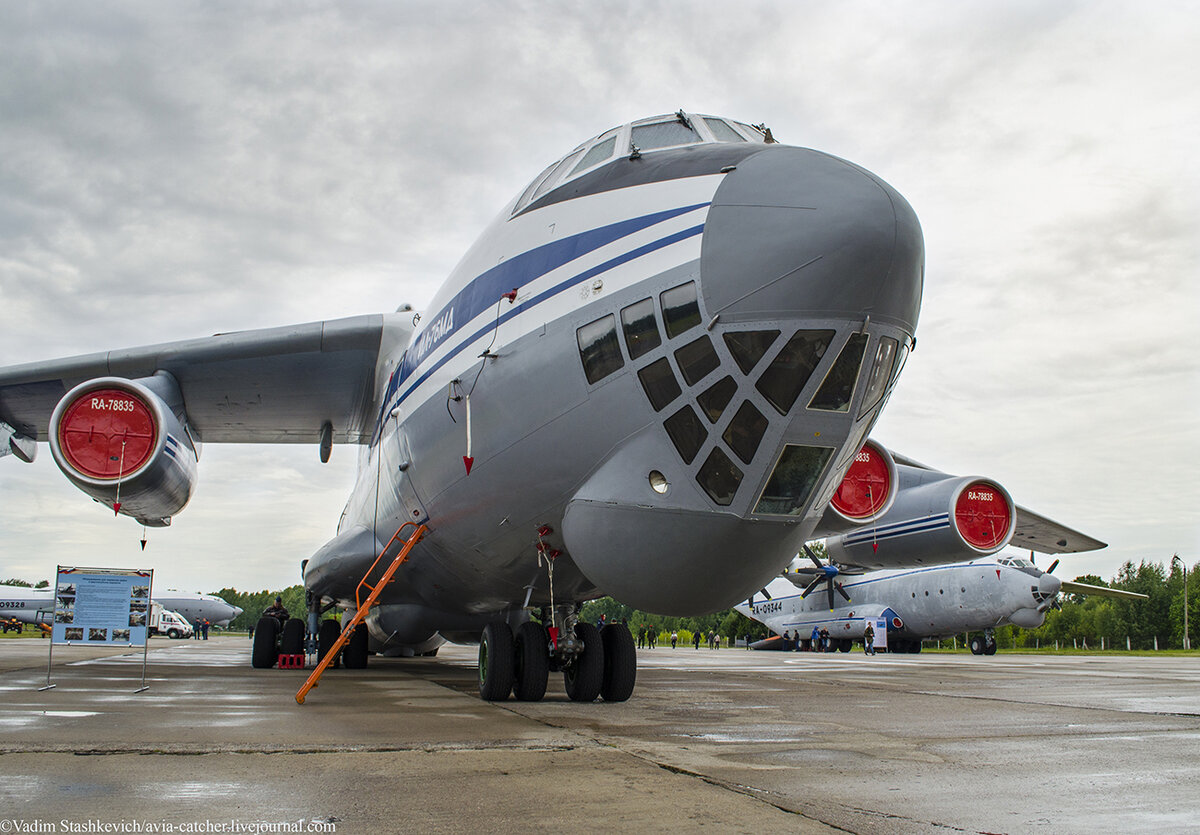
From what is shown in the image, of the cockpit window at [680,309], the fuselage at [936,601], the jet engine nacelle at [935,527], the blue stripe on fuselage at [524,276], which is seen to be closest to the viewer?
the cockpit window at [680,309]

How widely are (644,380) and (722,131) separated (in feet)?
6.70

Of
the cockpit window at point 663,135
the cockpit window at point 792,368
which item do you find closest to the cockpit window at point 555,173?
the cockpit window at point 663,135

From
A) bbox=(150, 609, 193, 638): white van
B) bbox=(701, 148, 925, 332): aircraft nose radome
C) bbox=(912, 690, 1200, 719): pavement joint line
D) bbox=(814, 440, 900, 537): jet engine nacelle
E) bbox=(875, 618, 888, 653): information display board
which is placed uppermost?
bbox=(701, 148, 925, 332): aircraft nose radome

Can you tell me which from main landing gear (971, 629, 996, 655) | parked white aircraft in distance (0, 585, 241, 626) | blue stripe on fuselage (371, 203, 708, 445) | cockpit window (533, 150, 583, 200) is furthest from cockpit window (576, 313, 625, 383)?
parked white aircraft in distance (0, 585, 241, 626)

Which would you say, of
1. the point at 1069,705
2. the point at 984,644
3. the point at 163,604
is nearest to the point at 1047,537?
the point at 1069,705

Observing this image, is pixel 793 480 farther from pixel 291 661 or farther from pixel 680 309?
pixel 291 661

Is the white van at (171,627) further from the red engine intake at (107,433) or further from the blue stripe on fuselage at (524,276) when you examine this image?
the blue stripe on fuselage at (524,276)

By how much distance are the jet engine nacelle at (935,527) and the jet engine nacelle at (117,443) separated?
6942 millimetres

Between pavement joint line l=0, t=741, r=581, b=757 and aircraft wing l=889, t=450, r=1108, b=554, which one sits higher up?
aircraft wing l=889, t=450, r=1108, b=554

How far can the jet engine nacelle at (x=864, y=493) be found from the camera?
8.41 meters

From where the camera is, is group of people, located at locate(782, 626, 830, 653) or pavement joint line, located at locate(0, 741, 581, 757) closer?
pavement joint line, located at locate(0, 741, 581, 757)

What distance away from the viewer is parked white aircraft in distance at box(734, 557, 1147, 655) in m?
23.5

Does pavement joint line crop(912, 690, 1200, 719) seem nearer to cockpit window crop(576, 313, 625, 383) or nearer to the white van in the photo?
cockpit window crop(576, 313, 625, 383)

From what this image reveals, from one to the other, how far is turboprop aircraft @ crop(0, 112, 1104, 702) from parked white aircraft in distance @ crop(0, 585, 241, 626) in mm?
47889
